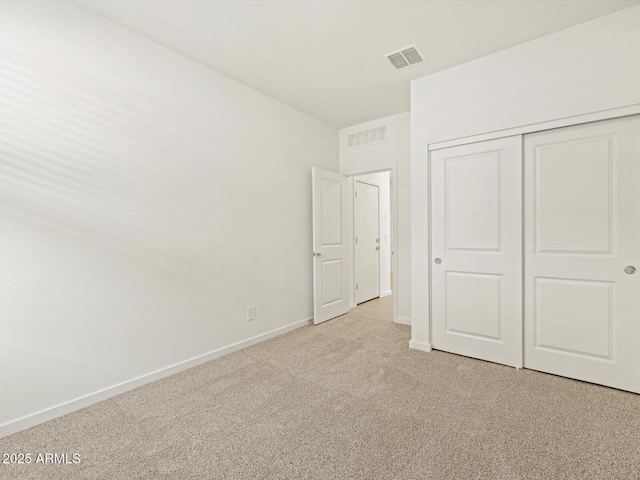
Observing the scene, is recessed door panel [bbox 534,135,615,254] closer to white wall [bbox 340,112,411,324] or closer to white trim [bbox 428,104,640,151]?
white trim [bbox 428,104,640,151]

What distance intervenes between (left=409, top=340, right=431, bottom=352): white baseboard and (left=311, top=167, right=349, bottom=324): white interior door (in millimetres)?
1266

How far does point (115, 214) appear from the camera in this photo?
2.25 metres

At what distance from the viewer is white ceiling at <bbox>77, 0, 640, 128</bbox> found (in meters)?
2.12

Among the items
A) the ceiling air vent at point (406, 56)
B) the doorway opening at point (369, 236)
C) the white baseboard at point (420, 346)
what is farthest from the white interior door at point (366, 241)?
the ceiling air vent at point (406, 56)

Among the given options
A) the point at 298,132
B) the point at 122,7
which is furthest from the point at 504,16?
the point at 122,7

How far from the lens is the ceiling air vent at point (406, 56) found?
103 inches

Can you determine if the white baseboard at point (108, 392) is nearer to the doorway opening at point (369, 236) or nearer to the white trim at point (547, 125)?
the doorway opening at point (369, 236)

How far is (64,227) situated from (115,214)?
31 cm

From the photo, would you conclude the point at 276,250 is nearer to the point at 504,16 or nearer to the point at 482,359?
the point at 482,359

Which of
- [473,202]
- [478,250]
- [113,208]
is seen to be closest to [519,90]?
[473,202]

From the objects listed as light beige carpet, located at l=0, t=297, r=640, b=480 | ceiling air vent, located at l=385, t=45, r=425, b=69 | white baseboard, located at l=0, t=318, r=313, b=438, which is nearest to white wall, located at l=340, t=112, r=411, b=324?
ceiling air vent, located at l=385, t=45, r=425, b=69

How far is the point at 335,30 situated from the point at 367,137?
1990 mm

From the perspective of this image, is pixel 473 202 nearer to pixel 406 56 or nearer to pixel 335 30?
pixel 406 56

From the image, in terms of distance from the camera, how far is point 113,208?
2.24 m
